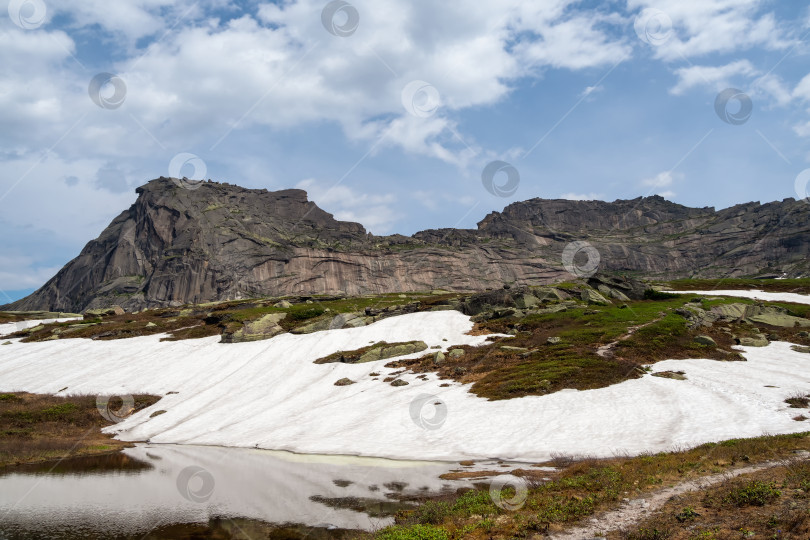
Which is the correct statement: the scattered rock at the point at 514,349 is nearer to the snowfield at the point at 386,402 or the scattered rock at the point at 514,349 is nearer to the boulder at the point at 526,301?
the snowfield at the point at 386,402

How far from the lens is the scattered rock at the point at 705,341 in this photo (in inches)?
1644

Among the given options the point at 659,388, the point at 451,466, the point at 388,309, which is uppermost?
the point at 388,309

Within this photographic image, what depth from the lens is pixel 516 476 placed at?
20.4 meters

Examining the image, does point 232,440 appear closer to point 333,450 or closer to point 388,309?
point 333,450

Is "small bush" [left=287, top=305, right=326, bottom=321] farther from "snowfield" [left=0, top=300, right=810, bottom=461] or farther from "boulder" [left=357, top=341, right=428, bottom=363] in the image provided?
"boulder" [left=357, top=341, right=428, bottom=363]

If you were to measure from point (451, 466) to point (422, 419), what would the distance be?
8.77 metres

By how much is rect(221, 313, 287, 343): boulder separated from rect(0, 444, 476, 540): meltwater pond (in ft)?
108

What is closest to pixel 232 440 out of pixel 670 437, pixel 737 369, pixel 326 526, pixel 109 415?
pixel 109 415

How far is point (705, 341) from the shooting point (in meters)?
42.2

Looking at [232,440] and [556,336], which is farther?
[556,336]

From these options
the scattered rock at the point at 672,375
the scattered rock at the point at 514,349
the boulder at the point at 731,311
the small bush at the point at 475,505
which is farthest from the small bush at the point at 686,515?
the boulder at the point at 731,311

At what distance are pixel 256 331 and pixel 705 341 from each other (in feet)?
186

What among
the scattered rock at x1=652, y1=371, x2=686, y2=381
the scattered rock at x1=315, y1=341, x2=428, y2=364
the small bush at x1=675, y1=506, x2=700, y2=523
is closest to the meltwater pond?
the small bush at x1=675, y1=506, x2=700, y2=523

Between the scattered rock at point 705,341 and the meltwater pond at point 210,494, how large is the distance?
32.6 m
